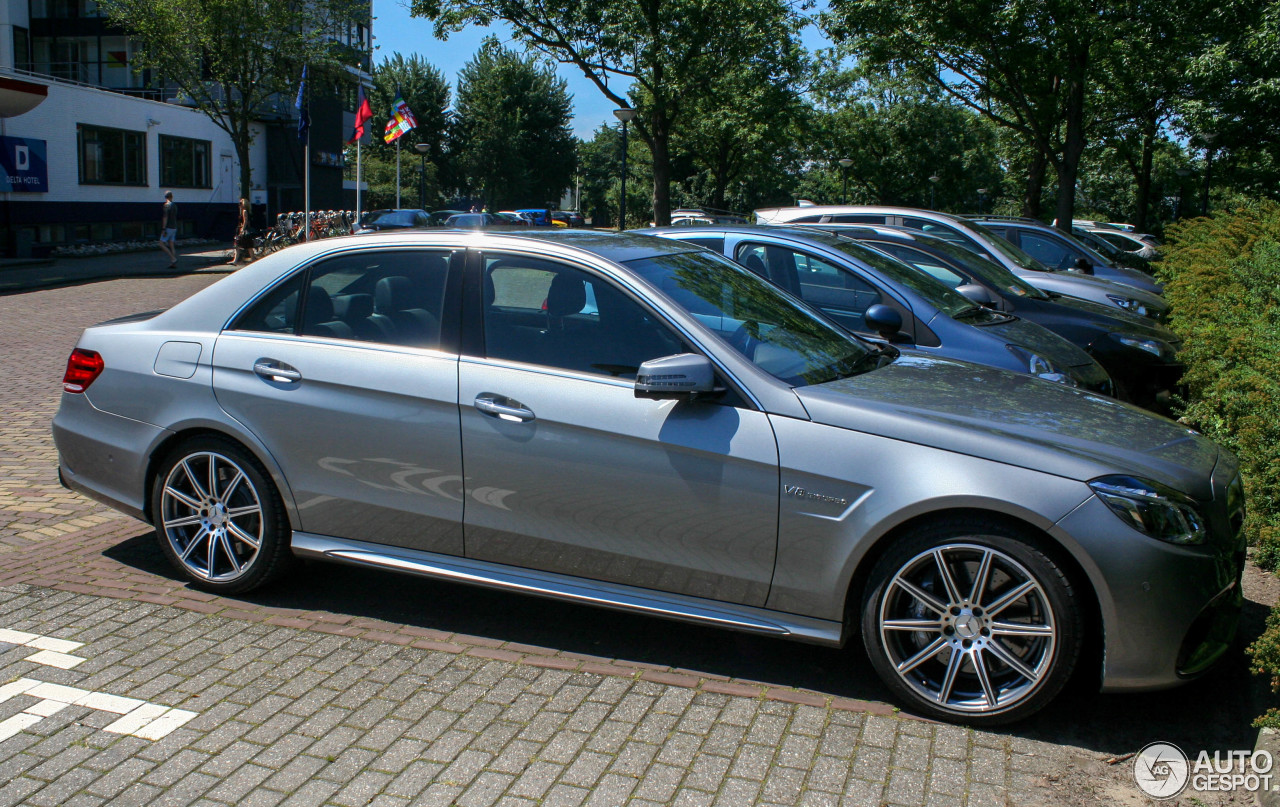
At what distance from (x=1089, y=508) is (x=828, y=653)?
135 cm

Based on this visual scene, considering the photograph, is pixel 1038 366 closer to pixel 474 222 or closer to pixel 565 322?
pixel 474 222

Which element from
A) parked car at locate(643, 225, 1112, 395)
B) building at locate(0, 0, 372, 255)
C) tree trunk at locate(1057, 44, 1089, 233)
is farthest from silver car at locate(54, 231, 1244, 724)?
building at locate(0, 0, 372, 255)

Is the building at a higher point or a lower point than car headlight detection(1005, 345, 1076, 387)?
higher

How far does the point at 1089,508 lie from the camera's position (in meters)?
3.55

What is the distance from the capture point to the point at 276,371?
4.73m

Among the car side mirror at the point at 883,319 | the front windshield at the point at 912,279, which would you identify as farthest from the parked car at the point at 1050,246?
the car side mirror at the point at 883,319

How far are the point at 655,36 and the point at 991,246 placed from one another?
22.0 meters

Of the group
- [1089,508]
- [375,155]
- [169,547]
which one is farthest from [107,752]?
[375,155]

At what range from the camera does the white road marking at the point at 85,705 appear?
147 inches

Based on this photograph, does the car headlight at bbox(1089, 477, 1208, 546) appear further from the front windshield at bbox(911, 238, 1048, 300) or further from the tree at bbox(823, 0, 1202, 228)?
the tree at bbox(823, 0, 1202, 228)

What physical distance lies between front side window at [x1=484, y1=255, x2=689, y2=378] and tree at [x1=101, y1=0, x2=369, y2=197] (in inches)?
1106

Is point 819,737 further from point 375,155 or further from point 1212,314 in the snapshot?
point 375,155

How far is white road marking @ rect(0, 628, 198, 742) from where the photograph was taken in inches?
147

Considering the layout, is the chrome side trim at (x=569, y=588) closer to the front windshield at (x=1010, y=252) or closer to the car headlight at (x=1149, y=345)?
the car headlight at (x=1149, y=345)
